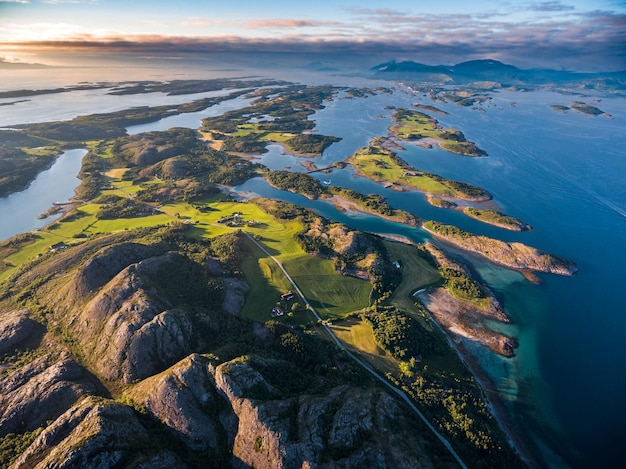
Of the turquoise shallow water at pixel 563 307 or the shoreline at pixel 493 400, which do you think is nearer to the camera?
the shoreline at pixel 493 400

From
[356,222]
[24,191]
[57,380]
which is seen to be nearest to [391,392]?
[57,380]

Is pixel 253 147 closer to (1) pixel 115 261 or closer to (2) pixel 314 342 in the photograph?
(1) pixel 115 261

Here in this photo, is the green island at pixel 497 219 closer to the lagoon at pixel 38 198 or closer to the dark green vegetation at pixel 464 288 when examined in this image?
the dark green vegetation at pixel 464 288

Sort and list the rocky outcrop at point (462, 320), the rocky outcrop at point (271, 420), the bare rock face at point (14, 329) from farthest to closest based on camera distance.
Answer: the rocky outcrop at point (462, 320), the bare rock face at point (14, 329), the rocky outcrop at point (271, 420)

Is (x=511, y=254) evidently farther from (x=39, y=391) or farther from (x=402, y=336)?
(x=39, y=391)

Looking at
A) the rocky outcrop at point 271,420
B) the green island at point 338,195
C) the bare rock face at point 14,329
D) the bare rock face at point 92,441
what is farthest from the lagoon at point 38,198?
the rocky outcrop at point 271,420
